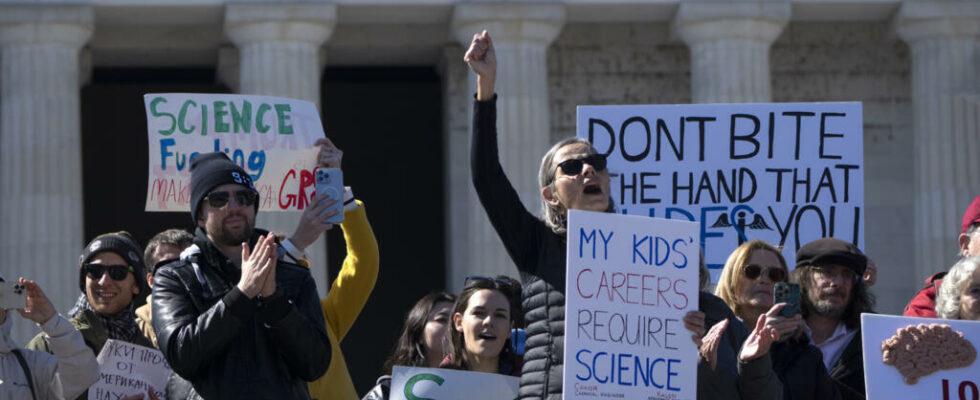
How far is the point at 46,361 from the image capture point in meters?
9.41

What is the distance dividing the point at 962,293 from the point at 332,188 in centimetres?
301

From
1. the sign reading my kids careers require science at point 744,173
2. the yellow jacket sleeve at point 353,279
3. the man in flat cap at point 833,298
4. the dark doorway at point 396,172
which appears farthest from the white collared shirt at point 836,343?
the dark doorway at point 396,172

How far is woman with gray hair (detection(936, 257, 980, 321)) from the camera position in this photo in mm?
9414

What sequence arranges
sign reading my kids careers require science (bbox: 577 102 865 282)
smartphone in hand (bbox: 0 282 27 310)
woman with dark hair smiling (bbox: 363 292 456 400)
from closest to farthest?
smartphone in hand (bbox: 0 282 27 310), woman with dark hair smiling (bbox: 363 292 456 400), sign reading my kids careers require science (bbox: 577 102 865 282)

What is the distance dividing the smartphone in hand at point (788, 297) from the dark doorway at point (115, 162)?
2524cm

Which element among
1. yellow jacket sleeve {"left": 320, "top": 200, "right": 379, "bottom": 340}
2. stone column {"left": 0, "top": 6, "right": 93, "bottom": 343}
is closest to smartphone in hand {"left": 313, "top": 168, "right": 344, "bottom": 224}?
yellow jacket sleeve {"left": 320, "top": 200, "right": 379, "bottom": 340}

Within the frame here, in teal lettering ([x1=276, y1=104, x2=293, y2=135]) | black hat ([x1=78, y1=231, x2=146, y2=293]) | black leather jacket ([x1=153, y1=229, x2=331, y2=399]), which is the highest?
teal lettering ([x1=276, y1=104, x2=293, y2=135])

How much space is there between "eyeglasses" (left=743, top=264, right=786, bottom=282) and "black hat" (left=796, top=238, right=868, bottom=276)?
1.91ft

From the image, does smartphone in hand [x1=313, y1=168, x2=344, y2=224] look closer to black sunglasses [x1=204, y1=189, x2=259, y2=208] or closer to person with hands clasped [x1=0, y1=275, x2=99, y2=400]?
black sunglasses [x1=204, y1=189, x2=259, y2=208]

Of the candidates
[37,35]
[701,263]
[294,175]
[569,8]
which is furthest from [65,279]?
[701,263]

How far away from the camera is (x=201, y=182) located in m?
8.57

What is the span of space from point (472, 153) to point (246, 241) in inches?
40.8

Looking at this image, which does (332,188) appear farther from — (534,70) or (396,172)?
(396,172)

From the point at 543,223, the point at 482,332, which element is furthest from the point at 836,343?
the point at 543,223
